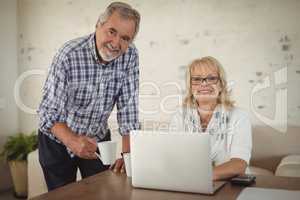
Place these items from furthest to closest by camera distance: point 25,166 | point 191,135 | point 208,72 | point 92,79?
point 25,166 < point 208,72 < point 92,79 < point 191,135

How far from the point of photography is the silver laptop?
4.37ft

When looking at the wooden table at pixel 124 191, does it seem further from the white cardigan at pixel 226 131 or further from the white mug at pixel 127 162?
the white cardigan at pixel 226 131

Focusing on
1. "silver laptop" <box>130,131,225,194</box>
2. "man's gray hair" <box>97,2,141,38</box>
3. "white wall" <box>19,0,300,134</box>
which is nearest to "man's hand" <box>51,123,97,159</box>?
"silver laptop" <box>130,131,225,194</box>

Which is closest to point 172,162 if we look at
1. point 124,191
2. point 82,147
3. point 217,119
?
point 124,191

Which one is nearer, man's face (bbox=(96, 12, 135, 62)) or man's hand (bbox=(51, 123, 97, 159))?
man's hand (bbox=(51, 123, 97, 159))

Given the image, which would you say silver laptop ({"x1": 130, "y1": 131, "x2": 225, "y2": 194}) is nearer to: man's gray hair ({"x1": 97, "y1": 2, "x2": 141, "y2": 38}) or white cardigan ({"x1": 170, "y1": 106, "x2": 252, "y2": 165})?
white cardigan ({"x1": 170, "y1": 106, "x2": 252, "y2": 165})

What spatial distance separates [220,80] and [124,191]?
4.88 feet

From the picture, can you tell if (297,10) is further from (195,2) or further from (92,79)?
(92,79)

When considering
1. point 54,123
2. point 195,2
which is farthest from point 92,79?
point 195,2

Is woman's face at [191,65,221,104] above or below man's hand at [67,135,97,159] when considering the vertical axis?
above

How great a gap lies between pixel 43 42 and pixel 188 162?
2.58m

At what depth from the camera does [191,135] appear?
134 cm

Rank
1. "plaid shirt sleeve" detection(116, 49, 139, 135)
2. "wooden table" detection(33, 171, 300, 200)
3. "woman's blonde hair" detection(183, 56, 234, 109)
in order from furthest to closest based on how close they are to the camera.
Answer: "woman's blonde hair" detection(183, 56, 234, 109) < "plaid shirt sleeve" detection(116, 49, 139, 135) < "wooden table" detection(33, 171, 300, 200)

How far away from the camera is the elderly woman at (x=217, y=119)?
6.41 ft
